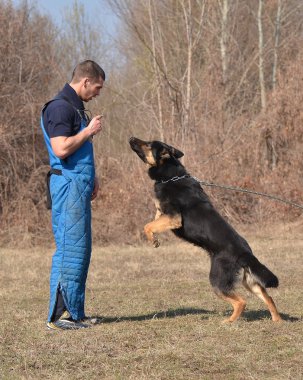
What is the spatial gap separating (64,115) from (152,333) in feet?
6.42

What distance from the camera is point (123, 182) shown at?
1539cm

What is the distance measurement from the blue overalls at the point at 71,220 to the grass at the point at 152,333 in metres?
0.42

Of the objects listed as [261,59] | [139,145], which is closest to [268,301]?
[139,145]

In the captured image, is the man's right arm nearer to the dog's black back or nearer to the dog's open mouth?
the dog's black back

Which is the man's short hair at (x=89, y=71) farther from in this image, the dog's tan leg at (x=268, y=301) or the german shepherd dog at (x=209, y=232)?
the dog's tan leg at (x=268, y=301)

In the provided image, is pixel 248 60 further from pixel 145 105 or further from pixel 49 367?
pixel 49 367

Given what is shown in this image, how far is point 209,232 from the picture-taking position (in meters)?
6.46

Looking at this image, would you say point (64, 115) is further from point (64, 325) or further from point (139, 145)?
point (64, 325)

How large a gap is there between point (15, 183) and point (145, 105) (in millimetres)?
3468

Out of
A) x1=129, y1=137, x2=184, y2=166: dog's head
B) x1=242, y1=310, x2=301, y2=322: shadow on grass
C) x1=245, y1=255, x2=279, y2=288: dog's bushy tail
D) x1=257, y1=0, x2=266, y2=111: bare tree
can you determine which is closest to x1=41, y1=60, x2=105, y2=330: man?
x1=129, y1=137, x2=184, y2=166: dog's head

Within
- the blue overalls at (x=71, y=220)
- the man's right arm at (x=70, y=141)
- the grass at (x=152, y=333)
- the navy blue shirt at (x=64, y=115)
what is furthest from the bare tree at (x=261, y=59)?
the man's right arm at (x=70, y=141)

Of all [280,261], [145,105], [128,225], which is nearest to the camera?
[280,261]

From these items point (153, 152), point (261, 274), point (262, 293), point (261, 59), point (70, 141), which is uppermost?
point (261, 59)

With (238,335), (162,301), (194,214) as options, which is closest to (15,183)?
(162,301)
